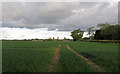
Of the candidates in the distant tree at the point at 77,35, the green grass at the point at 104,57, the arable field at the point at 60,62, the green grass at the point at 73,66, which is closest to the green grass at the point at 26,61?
the arable field at the point at 60,62

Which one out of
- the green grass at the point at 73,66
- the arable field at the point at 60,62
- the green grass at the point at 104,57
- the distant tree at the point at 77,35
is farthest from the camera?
the distant tree at the point at 77,35

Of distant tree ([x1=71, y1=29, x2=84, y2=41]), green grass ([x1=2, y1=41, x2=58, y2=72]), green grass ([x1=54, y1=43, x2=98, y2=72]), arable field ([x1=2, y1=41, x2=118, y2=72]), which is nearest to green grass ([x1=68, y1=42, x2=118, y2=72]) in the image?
arable field ([x1=2, y1=41, x2=118, y2=72])

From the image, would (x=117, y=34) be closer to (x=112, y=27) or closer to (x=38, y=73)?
(x=112, y=27)

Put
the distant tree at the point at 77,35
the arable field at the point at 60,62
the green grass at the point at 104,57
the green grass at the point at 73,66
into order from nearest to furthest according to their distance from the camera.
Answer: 1. the green grass at the point at 73,66
2. the arable field at the point at 60,62
3. the green grass at the point at 104,57
4. the distant tree at the point at 77,35

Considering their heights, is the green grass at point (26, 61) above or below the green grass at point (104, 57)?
above

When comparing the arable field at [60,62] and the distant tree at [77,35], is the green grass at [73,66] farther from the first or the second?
the distant tree at [77,35]

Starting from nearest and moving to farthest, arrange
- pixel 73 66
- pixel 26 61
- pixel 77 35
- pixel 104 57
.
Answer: pixel 73 66 < pixel 26 61 < pixel 104 57 < pixel 77 35

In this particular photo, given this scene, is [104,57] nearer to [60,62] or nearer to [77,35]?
[60,62]

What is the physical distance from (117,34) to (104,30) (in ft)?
21.0

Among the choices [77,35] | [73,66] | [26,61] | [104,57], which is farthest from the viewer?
[77,35]

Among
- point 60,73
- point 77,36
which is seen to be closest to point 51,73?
point 60,73

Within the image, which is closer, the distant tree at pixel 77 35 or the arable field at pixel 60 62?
the arable field at pixel 60 62

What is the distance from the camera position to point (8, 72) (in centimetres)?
365

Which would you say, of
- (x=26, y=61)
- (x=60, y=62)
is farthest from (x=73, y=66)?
(x=26, y=61)
